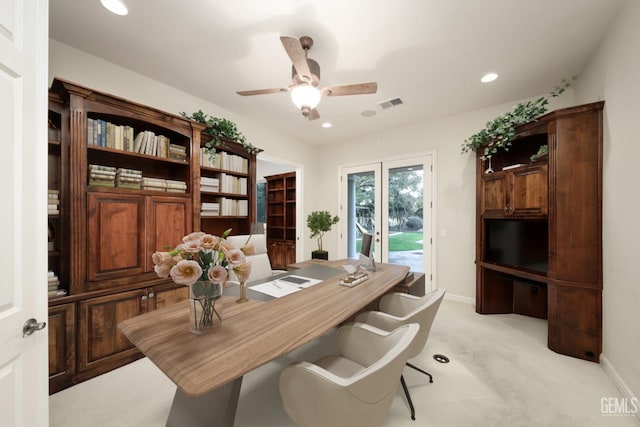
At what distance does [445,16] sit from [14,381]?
129 inches

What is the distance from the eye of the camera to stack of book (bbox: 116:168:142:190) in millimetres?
2197

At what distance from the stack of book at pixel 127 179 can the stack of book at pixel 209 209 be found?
0.78m

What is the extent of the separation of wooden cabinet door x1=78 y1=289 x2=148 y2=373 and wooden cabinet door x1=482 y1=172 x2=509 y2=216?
4.11 metres

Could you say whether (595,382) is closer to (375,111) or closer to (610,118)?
(610,118)

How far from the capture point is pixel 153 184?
2395mm

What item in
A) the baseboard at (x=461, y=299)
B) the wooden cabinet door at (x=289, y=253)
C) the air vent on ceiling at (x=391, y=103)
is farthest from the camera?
the wooden cabinet door at (x=289, y=253)

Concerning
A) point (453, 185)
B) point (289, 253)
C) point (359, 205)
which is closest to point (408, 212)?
point (453, 185)

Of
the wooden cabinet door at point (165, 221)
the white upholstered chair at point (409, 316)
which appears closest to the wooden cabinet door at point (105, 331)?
the wooden cabinet door at point (165, 221)

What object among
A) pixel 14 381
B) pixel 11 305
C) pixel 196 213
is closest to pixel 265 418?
pixel 14 381

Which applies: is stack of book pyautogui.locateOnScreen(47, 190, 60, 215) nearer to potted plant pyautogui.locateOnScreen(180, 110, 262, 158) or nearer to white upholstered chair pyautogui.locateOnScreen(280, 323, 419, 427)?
potted plant pyautogui.locateOnScreen(180, 110, 262, 158)

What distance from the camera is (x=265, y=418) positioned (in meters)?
1.56

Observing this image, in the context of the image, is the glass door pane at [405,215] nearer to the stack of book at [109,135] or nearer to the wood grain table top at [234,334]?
the wood grain table top at [234,334]

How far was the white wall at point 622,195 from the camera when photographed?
5.55ft

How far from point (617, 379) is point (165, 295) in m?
3.96
